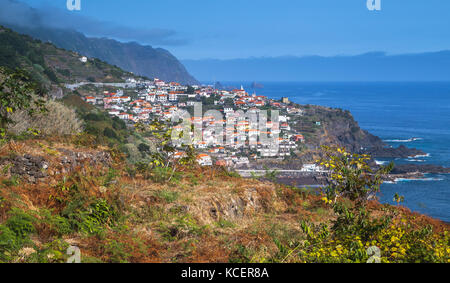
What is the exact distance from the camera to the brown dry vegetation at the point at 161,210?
12.4 ft

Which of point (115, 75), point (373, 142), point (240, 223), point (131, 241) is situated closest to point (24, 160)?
point (131, 241)

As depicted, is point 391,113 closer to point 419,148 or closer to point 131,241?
point 419,148

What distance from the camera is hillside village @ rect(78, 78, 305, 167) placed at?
40.3 meters

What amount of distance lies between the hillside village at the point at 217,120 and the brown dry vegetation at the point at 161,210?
25325 mm

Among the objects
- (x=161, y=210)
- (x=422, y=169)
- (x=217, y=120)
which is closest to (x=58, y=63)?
(x=217, y=120)

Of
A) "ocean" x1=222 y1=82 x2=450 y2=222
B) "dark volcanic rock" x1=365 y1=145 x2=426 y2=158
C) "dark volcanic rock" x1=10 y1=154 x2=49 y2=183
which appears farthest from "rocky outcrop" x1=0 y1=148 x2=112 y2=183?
"dark volcanic rock" x1=365 y1=145 x2=426 y2=158

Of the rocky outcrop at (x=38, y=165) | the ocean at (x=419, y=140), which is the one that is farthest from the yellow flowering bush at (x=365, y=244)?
the rocky outcrop at (x=38, y=165)

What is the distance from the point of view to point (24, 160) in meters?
5.14

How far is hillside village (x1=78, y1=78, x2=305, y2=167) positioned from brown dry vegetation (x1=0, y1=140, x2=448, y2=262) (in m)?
25.3

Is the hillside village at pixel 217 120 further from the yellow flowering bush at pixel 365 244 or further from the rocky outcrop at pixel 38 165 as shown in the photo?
the yellow flowering bush at pixel 365 244

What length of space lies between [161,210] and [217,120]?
43.5m

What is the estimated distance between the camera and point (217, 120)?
158 ft

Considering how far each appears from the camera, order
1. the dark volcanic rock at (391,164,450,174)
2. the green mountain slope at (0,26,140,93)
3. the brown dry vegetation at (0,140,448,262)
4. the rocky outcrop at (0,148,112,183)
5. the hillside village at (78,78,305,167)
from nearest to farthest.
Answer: the brown dry vegetation at (0,140,448,262)
the rocky outcrop at (0,148,112,183)
the dark volcanic rock at (391,164,450,174)
the hillside village at (78,78,305,167)
the green mountain slope at (0,26,140,93)

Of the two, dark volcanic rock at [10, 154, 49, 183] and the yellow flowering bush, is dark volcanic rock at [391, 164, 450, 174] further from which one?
dark volcanic rock at [10, 154, 49, 183]
